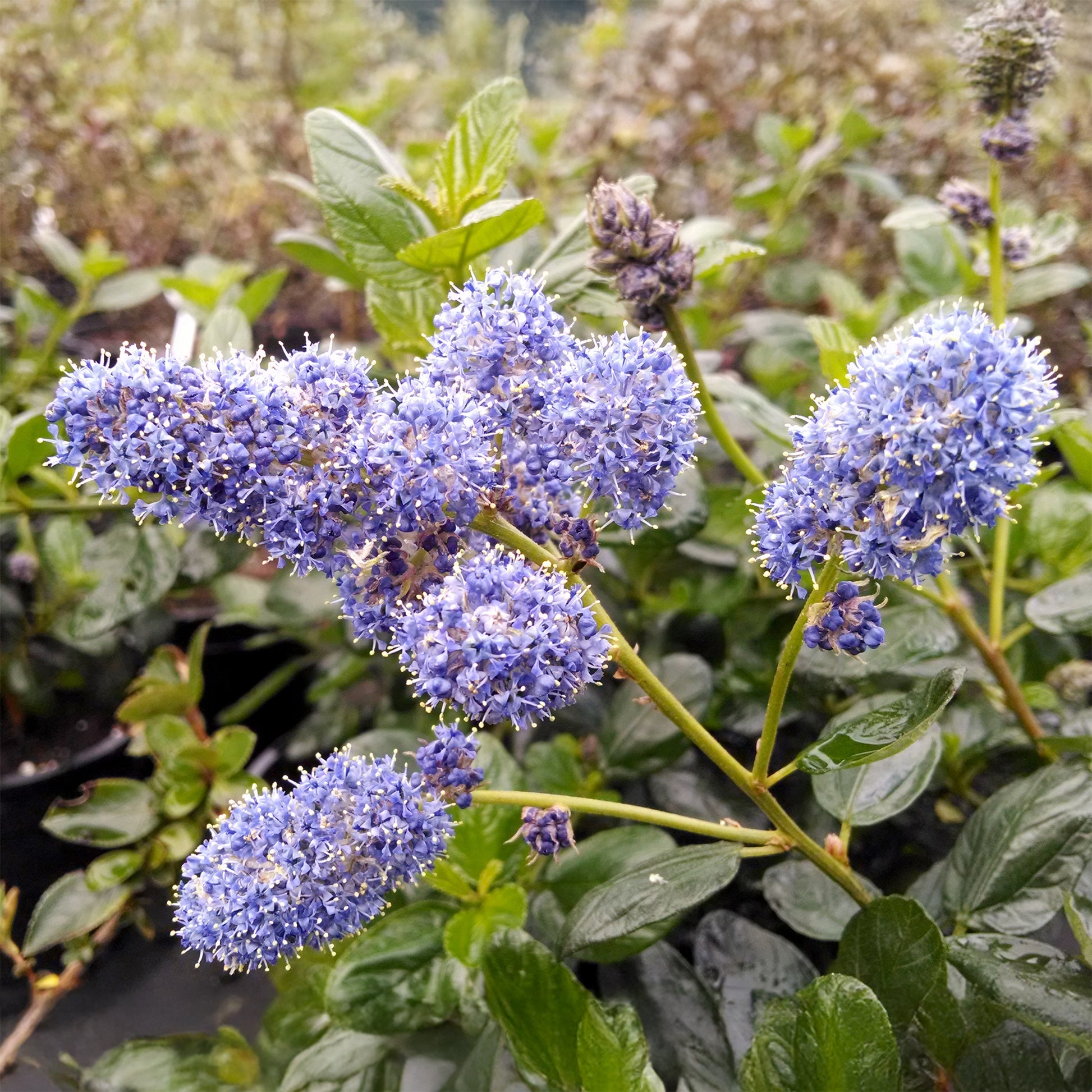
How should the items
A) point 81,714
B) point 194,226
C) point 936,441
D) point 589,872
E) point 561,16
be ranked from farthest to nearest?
point 561,16 → point 194,226 → point 81,714 → point 589,872 → point 936,441

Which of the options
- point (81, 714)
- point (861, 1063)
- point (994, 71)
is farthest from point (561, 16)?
point (861, 1063)

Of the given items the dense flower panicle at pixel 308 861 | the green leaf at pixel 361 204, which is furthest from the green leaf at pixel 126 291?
the dense flower panicle at pixel 308 861

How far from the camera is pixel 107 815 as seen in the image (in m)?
1.05

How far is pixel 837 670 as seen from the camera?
846mm

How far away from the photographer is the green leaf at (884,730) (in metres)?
0.54

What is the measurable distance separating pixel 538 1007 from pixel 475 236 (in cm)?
59

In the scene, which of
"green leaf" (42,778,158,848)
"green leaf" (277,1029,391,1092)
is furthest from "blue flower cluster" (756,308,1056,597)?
"green leaf" (42,778,158,848)

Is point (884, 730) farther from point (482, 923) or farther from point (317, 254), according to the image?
point (317, 254)

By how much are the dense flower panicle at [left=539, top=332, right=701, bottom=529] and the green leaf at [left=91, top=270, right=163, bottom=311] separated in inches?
43.9

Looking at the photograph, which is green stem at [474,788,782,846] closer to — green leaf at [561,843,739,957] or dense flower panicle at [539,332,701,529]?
green leaf at [561,843,739,957]

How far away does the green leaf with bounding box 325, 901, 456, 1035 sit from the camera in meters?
0.73

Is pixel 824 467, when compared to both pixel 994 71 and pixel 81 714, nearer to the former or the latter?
pixel 994 71

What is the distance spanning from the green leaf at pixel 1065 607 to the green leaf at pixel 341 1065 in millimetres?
A: 683

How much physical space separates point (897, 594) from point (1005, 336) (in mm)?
506
